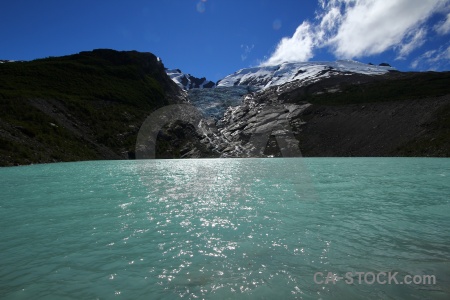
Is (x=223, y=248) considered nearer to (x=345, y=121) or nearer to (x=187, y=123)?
(x=345, y=121)

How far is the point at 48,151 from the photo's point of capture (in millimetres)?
71438

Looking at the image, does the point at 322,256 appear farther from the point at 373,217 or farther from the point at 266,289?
the point at 373,217

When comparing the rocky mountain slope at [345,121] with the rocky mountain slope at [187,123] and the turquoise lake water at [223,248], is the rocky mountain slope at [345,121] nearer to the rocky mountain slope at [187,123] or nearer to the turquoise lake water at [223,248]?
the rocky mountain slope at [187,123]

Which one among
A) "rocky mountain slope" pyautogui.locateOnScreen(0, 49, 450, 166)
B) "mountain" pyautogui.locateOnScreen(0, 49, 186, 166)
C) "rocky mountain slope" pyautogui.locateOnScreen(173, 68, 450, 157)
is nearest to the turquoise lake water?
"mountain" pyautogui.locateOnScreen(0, 49, 186, 166)

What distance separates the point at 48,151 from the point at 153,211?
6713cm

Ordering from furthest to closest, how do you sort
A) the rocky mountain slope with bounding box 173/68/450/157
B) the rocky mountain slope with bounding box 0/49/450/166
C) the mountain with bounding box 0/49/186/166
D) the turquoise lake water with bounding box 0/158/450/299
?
the rocky mountain slope with bounding box 173/68/450/157, the rocky mountain slope with bounding box 0/49/450/166, the mountain with bounding box 0/49/186/166, the turquoise lake water with bounding box 0/158/450/299

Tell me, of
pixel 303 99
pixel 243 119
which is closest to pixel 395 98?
pixel 303 99

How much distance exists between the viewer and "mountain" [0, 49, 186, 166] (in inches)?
2849

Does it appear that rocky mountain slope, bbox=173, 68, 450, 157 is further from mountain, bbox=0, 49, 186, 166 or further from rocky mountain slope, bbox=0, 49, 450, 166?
mountain, bbox=0, 49, 186, 166

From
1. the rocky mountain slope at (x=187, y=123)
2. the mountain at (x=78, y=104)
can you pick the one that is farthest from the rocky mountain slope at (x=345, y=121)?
the mountain at (x=78, y=104)

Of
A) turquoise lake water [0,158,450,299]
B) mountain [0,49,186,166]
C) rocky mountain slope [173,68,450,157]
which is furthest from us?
rocky mountain slope [173,68,450,157]

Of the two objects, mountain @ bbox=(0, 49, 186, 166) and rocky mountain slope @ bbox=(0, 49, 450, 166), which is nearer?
mountain @ bbox=(0, 49, 186, 166)

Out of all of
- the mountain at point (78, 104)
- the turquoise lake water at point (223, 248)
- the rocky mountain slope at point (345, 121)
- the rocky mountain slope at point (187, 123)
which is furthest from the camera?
the rocky mountain slope at point (345, 121)

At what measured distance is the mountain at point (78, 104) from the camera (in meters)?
72.4
